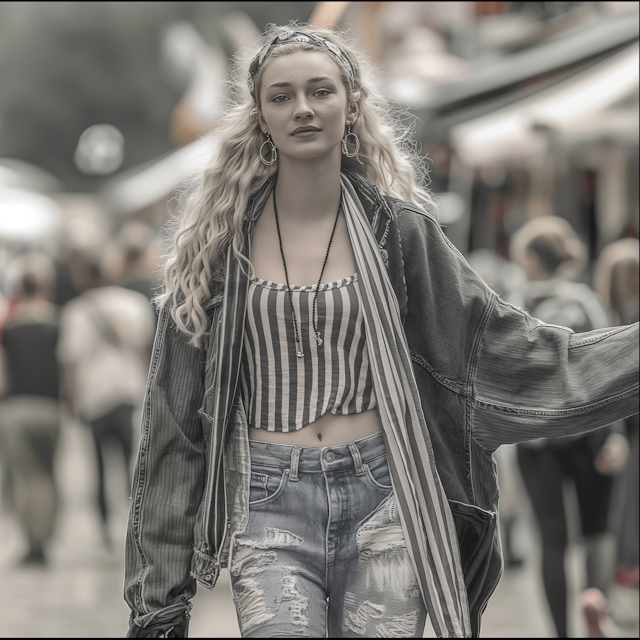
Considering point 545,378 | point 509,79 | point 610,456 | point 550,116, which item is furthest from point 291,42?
point 509,79

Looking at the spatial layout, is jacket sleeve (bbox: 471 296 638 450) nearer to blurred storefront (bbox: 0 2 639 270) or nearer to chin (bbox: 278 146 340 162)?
chin (bbox: 278 146 340 162)

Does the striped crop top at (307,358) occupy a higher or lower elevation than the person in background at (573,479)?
higher

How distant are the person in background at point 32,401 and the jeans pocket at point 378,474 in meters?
5.48

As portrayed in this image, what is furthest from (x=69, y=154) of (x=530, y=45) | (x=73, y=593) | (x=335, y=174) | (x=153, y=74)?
(x=335, y=174)

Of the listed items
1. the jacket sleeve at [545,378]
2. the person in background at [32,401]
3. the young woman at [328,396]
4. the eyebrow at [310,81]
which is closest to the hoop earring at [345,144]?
the young woman at [328,396]

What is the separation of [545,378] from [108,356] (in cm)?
565

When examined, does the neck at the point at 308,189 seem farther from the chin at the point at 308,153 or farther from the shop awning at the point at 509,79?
the shop awning at the point at 509,79

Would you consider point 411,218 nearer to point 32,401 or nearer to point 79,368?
point 79,368

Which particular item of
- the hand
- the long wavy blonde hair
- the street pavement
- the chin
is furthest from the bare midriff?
the street pavement

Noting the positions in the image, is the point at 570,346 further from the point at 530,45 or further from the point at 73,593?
the point at 530,45

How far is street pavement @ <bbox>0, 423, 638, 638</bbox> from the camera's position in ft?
19.1

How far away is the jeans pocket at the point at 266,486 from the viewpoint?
2.62 m

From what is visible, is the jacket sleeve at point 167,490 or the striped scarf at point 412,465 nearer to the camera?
the striped scarf at point 412,465

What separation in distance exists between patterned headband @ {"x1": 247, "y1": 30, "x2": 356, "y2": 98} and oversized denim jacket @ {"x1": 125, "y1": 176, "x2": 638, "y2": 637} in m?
0.35
